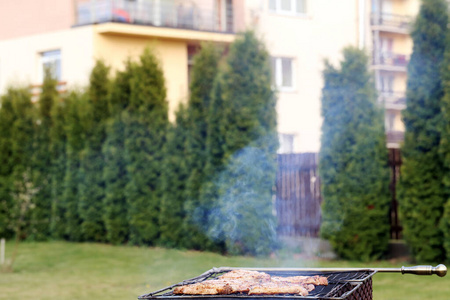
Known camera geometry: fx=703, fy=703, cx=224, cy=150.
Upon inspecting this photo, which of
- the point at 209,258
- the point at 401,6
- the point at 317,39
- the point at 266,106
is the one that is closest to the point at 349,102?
the point at 266,106

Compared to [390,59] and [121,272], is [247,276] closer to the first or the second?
[121,272]

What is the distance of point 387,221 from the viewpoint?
10.9 m

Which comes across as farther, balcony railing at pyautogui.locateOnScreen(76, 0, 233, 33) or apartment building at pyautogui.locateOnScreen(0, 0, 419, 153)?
apartment building at pyautogui.locateOnScreen(0, 0, 419, 153)

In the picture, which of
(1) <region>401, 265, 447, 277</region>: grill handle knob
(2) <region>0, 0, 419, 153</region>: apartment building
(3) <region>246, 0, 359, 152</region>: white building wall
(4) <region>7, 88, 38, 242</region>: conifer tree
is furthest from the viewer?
(3) <region>246, 0, 359, 152</region>: white building wall

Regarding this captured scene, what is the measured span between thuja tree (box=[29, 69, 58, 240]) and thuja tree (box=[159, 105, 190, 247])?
145 inches

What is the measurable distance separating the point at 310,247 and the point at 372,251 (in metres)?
1.35

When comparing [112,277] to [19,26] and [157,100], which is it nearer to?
[157,100]

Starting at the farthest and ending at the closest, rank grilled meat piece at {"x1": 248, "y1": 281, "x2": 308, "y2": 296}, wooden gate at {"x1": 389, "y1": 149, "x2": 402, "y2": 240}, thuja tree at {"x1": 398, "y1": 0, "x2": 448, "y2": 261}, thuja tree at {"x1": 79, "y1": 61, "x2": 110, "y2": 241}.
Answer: thuja tree at {"x1": 79, "y1": 61, "x2": 110, "y2": 241} → wooden gate at {"x1": 389, "y1": 149, "x2": 402, "y2": 240} → thuja tree at {"x1": 398, "y1": 0, "x2": 448, "y2": 261} → grilled meat piece at {"x1": 248, "y1": 281, "x2": 308, "y2": 296}

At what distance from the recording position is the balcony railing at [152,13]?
19812mm

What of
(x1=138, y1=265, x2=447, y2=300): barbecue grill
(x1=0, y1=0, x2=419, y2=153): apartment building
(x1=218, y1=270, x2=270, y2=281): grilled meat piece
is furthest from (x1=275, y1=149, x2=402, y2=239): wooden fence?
Result: (x1=218, y1=270, x2=270, y2=281): grilled meat piece

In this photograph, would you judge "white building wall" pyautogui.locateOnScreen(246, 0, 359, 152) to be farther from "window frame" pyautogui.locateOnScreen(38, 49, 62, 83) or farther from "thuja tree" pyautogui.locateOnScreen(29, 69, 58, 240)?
"thuja tree" pyautogui.locateOnScreen(29, 69, 58, 240)

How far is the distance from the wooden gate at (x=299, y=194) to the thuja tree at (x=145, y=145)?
2.35 metres

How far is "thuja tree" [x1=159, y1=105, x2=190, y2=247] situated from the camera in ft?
41.9

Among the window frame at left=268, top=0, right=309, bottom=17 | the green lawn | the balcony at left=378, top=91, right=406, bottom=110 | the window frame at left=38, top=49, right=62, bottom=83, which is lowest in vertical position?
the green lawn
